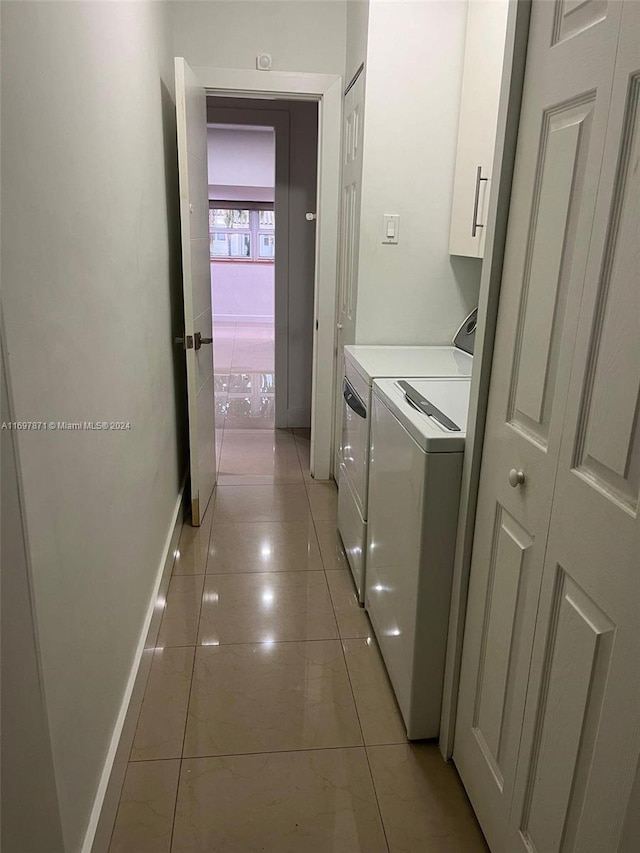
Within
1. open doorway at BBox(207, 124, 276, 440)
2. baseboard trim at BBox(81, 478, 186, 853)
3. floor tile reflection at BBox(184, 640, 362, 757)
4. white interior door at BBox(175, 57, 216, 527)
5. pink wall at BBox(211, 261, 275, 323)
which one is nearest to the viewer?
baseboard trim at BBox(81, 478, 186, 853)

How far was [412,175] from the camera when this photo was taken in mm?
2656

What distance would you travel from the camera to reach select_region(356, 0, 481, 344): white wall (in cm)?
250

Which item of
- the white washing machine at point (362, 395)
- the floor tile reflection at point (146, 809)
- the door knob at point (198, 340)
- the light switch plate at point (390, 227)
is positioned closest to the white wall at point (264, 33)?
the light switch plate at point (390, 227)

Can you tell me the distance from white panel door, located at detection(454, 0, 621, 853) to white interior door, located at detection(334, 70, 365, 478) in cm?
157

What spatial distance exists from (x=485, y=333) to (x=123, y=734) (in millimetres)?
1408

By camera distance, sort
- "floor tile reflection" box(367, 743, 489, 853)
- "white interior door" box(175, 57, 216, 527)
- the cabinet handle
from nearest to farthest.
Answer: "floor tile reflection" box(367, 743, 489, 853) < the cabinet handle < "white interior door" box(175, 57, 216, 527)

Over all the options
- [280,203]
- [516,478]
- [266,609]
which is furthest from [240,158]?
[516,478]

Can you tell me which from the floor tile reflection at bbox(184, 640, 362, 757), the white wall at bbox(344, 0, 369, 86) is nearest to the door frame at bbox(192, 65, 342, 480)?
the white wall at bbox(344, 0, 369, 86)

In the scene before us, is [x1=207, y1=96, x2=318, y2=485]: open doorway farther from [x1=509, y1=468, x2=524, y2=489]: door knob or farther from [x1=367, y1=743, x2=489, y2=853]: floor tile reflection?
[x1=509, y1=468, x2=524, y2=489]: door knob

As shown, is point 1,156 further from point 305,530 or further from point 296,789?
point 305,530

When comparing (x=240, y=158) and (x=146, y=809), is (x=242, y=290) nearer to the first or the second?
(x=240, y=158)

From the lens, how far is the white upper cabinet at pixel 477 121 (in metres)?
2.19

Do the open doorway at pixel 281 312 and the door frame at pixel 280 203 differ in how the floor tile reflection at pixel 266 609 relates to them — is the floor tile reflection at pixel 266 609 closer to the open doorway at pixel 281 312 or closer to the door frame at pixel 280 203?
the open doorway at pixel 281 312

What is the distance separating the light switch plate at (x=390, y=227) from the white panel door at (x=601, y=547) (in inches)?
65.3
